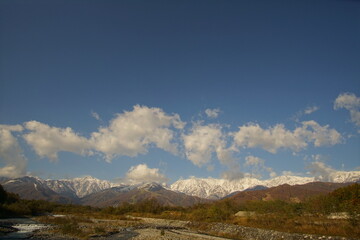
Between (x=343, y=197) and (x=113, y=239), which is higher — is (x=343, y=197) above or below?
above

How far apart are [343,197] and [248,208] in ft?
66.7

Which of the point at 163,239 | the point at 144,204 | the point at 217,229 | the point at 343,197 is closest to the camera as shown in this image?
the point at 163,239

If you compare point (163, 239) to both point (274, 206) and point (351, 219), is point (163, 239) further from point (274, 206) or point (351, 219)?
point (274, 206)

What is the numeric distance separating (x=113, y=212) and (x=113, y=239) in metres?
71.7

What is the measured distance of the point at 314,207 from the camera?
4553 cm

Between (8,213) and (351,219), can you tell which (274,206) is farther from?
(8,213)

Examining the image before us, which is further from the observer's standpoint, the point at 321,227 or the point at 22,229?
the point at 22,229

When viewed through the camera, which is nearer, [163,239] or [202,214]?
[163,239]

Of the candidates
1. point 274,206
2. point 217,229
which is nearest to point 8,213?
point 217,229

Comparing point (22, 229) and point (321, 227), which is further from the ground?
point (321, 227)

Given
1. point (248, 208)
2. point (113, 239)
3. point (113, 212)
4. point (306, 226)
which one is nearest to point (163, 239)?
point (113, 239)

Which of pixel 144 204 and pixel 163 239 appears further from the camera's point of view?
pixel 144 204

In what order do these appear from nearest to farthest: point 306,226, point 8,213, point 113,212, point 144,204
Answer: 1. point 306,226
2. point 8,213
3. point 113,212
4. point 144,204

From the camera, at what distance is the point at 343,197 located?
51.6 meters
